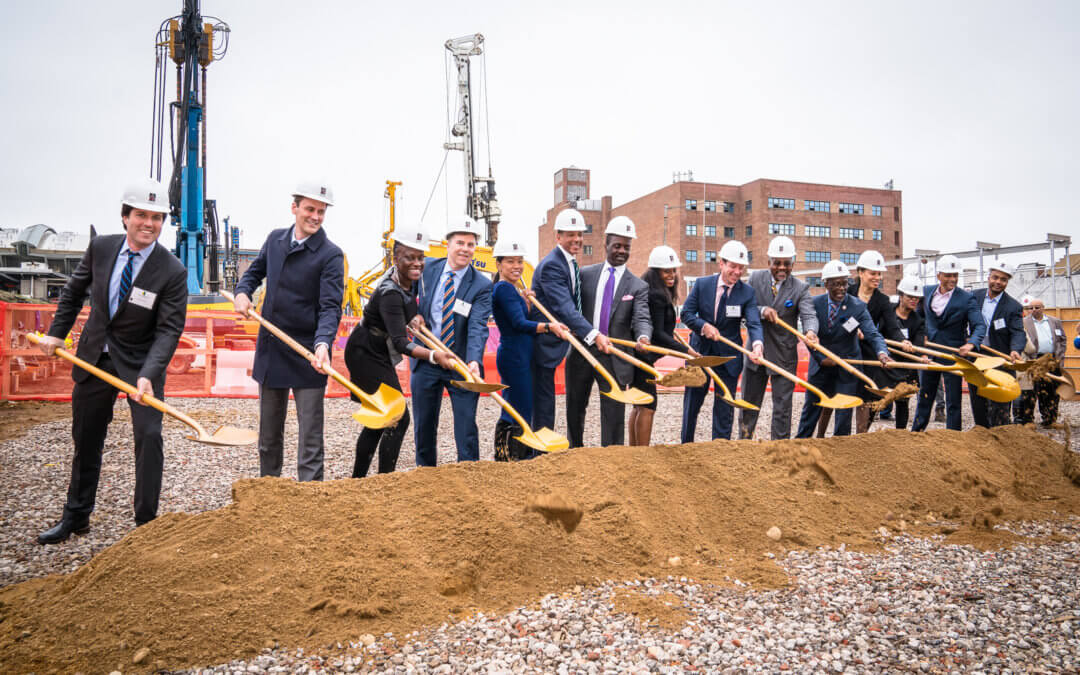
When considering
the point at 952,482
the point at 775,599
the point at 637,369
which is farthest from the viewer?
the point at 637,369

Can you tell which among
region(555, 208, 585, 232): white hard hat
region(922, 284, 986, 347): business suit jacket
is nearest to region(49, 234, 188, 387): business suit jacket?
region(555, 208, 585, 232): white hard hat

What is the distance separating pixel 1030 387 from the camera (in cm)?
838

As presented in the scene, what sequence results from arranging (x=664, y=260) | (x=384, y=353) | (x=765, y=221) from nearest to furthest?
(x=384, y=353), (x=664, y=260), (x=765, y=221)

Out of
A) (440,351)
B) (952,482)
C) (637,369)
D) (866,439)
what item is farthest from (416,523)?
(952,482)

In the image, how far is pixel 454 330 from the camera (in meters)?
4.70

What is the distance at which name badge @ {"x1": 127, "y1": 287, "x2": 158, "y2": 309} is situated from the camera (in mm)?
3779

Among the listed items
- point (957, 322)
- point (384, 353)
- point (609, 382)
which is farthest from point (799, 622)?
point (957, 322)

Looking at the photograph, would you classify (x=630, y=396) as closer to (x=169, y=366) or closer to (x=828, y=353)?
(x=828, y=353)

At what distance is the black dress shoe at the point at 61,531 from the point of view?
3791mm

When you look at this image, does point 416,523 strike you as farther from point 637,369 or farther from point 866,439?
point 866,439

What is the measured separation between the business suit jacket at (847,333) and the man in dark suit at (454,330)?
3670mm

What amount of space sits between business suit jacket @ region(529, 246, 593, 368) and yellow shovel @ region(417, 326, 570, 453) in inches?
30.3

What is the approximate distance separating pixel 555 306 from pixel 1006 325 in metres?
5.77

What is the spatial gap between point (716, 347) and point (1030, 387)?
4.81 meters
